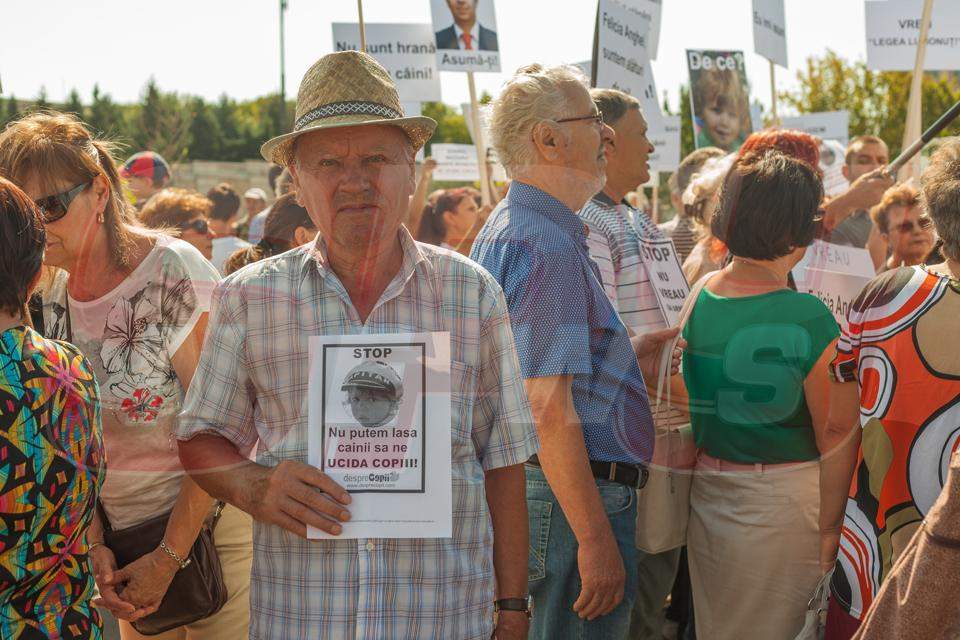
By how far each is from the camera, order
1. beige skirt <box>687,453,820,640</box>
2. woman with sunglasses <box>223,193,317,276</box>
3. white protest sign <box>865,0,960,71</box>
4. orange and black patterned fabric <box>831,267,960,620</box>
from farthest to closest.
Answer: white protest sign <box>865,0,960,71</box>, woman with sunglasses <box>223,193,317,276</box>, beige skirt <box>687,453,820,640</box>, orange and black patterned fabric <box>831,267,960,620</box>

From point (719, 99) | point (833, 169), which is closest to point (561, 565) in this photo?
point (719, 99)

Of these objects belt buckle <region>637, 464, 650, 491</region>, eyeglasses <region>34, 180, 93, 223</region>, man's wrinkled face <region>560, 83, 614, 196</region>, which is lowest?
belt buckle <region>637, 464, 650, 491</region>

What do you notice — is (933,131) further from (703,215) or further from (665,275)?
(665,275)

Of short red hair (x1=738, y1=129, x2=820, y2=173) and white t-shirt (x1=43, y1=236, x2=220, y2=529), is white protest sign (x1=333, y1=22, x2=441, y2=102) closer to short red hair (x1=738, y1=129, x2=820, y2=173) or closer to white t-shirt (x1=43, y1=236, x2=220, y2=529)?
short red hair (x1=738, y1=129, x2=820, y2=173)

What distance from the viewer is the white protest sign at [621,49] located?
11.4ft

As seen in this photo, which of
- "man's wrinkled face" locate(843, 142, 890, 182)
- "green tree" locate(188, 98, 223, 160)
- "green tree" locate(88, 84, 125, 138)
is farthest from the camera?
"man's wrinkled face" locate(843, 142, 890, 182)

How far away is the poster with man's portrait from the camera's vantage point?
264 cm

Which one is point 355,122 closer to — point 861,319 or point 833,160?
point 861,319

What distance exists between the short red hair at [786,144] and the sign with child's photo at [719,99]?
173 centimetres

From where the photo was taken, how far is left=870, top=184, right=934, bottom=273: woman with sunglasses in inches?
150

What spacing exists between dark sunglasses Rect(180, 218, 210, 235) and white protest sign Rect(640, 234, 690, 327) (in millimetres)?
1678

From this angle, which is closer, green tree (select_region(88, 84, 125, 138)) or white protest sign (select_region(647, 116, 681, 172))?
green tree (select_region(88, 84, 125, 138))

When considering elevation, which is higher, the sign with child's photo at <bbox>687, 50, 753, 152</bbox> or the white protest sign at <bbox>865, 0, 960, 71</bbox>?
the white protest sign at <bbox>865, 0, 960, 71</bbox>

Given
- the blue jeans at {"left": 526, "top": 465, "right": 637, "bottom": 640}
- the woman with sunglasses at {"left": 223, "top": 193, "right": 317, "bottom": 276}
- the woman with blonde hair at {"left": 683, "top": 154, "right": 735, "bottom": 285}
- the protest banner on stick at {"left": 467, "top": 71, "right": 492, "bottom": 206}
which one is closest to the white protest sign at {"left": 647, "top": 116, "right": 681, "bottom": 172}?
the woman with blonde hair at {"left": 683, "top": 154, "right": 735, "bottom": 285}
